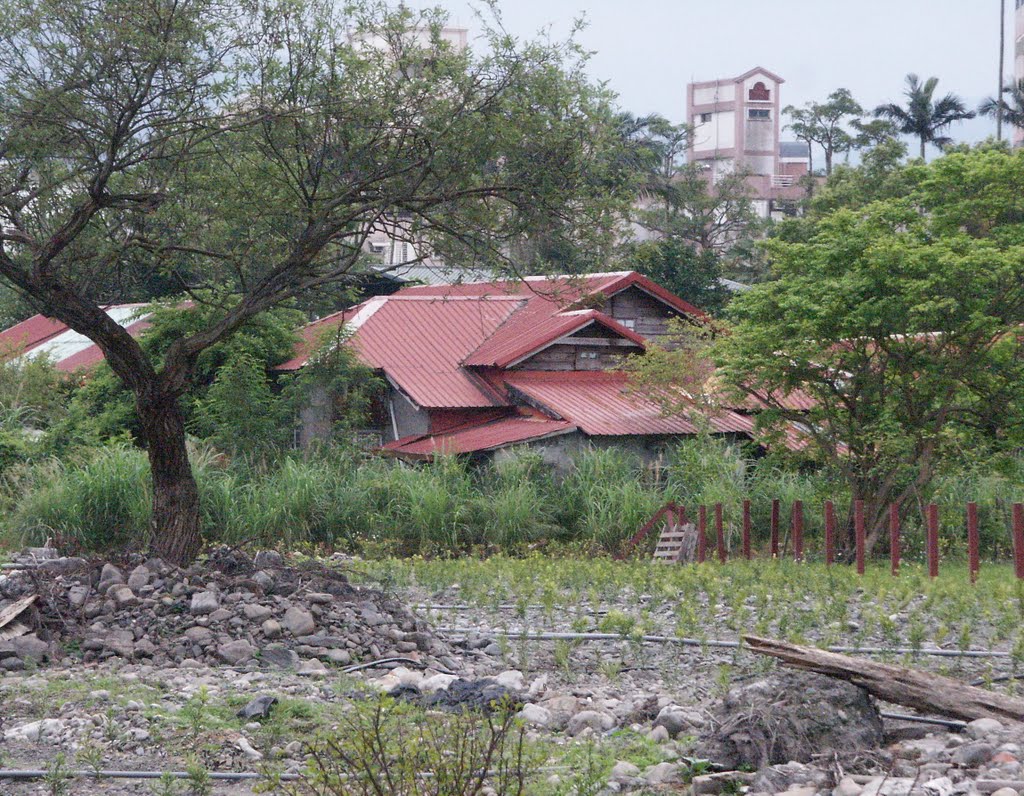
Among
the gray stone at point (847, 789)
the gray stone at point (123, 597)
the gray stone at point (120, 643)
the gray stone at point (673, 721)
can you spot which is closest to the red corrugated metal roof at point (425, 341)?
the gray stone at point (123, 597)

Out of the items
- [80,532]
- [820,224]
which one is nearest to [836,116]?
[820,224]

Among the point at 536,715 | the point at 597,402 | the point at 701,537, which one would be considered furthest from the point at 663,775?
the point at 597,402

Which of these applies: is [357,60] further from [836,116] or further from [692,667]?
[836,116]

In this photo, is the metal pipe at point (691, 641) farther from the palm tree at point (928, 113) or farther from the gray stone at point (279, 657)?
the palm tree at point (928, 113)

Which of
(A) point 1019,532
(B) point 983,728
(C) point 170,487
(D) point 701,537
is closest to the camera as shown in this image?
(B) point 983,728

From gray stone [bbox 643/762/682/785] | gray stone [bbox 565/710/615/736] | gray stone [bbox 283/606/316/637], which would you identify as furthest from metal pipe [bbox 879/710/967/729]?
gray stone [bbox 283/606/316/637]

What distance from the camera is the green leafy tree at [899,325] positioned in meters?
18.9

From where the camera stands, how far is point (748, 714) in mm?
6016

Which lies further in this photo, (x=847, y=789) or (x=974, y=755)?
(x=974, y=755)

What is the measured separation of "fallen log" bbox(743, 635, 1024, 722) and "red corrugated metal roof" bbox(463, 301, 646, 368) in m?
21.5

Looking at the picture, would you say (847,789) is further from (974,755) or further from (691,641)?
(691,641)

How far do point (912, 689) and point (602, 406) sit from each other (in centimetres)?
2045

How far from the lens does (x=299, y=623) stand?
30.9ft

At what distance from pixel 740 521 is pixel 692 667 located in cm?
1305
